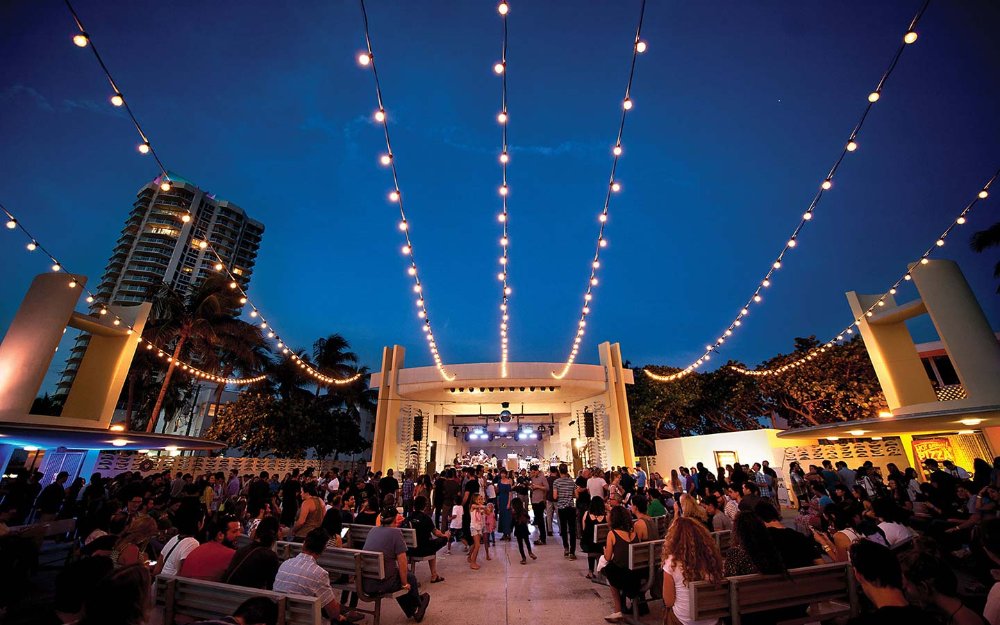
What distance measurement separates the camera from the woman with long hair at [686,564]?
9.70 feet

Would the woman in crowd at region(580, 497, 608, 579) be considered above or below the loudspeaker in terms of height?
below

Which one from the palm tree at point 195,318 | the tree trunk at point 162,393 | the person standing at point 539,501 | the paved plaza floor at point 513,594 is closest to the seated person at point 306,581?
the paved plaza floor at point 513,594

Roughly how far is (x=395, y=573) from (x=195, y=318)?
A: 63.7ft

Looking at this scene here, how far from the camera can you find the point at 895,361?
12438mm

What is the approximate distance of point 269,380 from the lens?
1090 inches

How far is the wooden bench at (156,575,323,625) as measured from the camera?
8.38ft

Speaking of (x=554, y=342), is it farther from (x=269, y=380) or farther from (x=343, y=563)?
(x=343, y=563)

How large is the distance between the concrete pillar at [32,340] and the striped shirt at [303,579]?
1107cm

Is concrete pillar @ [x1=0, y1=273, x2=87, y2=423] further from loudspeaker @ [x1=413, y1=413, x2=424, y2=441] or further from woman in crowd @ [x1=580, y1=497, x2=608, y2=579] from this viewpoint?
woman in crowd @ [x1=580, y1=497, x2=608, y2=579]

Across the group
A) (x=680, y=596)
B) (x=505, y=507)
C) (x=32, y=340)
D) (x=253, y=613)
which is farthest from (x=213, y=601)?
(x=32, y=340)

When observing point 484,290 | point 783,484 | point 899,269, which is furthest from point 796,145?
point 783,484

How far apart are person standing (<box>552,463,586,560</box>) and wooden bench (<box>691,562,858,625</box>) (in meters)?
4.41

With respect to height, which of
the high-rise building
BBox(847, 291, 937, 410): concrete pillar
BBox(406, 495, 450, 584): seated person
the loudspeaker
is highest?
the high-rise building

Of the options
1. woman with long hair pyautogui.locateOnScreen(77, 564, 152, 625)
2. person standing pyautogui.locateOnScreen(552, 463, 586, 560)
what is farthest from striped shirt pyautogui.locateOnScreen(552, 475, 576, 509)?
woman with long hair pyautogui.locateOnScreen(77, 564, 152, 625)
